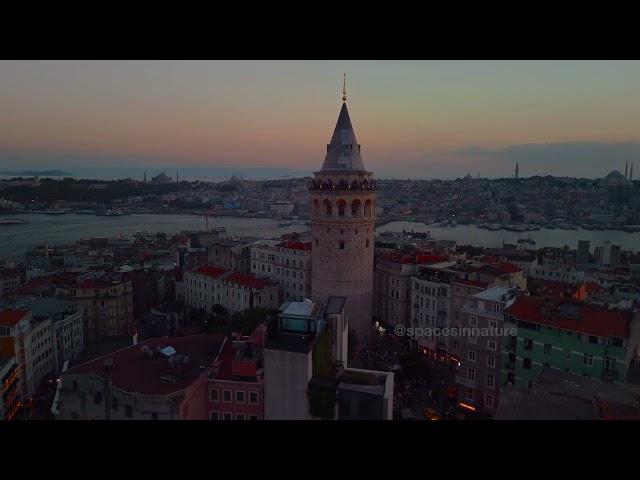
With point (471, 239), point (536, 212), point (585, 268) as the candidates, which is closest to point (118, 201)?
point (471, 239)

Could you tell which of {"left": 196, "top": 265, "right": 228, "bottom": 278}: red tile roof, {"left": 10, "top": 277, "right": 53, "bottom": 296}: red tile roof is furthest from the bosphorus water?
{"left": 196, "top": 265, "right": 228, "bottom": 278}: red tile roof

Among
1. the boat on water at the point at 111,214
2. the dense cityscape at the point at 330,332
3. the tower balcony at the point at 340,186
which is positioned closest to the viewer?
the dense cityscape at the point at 330,332

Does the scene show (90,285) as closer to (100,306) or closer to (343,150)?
(100,306)

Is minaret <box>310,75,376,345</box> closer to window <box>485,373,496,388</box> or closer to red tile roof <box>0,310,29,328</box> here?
window <box>485,373,496,388</box>

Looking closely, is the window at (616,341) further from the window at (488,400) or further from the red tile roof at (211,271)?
the red tile roof at (211,271)

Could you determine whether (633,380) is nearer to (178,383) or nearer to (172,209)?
(178,383)

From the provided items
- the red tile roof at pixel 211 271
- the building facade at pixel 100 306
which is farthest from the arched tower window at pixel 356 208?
the building facade at pixel 100 306

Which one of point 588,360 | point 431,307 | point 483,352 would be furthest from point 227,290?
point 588,360
